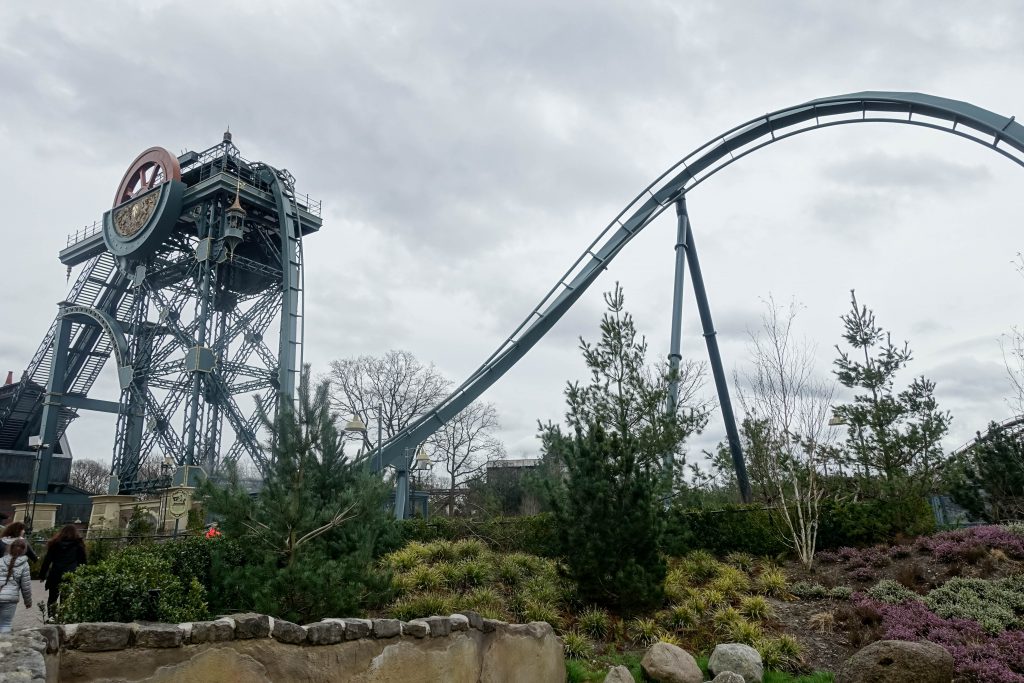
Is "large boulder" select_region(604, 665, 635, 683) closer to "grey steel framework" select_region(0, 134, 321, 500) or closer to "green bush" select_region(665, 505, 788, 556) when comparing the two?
"green bush" select_region(665, 505, 788, 556)

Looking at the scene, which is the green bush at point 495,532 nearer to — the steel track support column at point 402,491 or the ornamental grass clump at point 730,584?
the ornamental grass clump at point 730,584

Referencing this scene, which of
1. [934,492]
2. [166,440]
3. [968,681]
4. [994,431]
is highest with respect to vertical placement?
[166,440]

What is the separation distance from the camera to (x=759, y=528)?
14938 mm

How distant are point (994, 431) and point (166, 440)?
35.4m

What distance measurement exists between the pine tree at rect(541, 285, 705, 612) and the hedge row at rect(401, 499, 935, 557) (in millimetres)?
Result: 3227

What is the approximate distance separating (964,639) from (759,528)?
241 inches

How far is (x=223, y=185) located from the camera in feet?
116

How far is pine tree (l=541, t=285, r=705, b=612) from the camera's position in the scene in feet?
35.2

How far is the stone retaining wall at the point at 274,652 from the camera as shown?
4.47 metres

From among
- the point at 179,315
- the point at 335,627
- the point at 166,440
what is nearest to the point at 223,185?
the point at 179,315

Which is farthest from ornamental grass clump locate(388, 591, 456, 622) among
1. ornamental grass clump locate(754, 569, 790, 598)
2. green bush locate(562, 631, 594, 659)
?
ornamental grass clump locate(754, 569, 790, 598)

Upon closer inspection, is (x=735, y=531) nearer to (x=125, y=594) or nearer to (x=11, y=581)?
(x=125, y=594)

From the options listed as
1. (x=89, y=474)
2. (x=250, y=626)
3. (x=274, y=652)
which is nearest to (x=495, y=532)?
(x=274, y=652)

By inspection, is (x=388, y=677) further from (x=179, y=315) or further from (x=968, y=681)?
(x=179, y=315)
